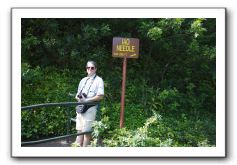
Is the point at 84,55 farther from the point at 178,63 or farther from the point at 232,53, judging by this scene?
the point at 232,53

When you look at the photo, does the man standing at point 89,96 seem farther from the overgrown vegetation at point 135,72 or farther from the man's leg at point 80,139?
the overgrown vegetation at point 135,72

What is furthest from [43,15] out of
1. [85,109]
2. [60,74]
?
Result: [60,74]

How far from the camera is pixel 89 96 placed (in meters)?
5.61

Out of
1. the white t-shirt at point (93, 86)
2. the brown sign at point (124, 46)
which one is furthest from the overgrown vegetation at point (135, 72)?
the white t-shirt at point (93, 86)

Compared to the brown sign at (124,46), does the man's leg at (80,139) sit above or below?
below

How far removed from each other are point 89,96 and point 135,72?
6.28 feet

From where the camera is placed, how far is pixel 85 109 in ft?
18.3

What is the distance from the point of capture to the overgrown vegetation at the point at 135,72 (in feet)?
21.0

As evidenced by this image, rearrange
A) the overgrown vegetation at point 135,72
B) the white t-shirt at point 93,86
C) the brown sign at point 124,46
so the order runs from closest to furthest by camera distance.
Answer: the white t-shirt at point 93,86, the brown sign at point 124,46, the overgrown vegetation at point 135,72

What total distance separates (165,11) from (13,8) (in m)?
1.61

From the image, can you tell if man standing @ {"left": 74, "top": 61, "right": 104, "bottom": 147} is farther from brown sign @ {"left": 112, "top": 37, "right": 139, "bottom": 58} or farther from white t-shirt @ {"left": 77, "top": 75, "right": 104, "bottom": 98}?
brown sign @ {"left": 112, "top": 37, "right": 139, "bottom": 58}

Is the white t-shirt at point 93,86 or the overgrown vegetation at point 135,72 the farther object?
the overgrown vegetation at point 135,72

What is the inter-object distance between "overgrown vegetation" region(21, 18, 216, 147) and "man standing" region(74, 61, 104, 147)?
510 millimetres

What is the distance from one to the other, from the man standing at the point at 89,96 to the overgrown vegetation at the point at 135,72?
51cm
